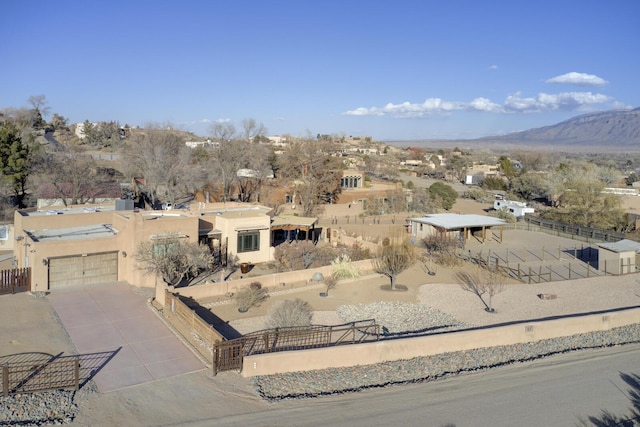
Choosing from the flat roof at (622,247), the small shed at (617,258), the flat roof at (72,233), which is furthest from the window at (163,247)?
the flat roof at (622,247)

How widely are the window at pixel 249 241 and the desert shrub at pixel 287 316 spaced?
28.3 feet

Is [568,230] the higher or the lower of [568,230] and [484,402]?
the higher

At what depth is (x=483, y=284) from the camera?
77.8 ft

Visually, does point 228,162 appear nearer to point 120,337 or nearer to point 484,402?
point 120,337

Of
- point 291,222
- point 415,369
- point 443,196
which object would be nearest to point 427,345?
point 415,369

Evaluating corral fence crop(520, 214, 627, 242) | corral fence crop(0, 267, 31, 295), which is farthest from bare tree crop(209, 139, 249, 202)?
corral fence crop(0, 267, 31, 295)

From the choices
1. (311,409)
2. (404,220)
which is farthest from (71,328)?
(404,220)

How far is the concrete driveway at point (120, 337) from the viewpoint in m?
14.1

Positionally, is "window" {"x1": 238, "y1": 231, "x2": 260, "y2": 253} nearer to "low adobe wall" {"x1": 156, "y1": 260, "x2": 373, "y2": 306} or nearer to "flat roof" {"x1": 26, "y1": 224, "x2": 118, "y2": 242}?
"low adobe wall" {"x1": 156, "y1": 260, "x2": 373, "y2": 306}

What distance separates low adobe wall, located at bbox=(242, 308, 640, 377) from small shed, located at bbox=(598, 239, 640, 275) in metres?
7.97

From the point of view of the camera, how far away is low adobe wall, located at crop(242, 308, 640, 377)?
14547 mm

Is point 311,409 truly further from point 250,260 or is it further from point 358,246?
point 358,246

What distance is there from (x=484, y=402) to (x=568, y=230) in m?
30.1

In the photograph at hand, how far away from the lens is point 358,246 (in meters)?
30.7
